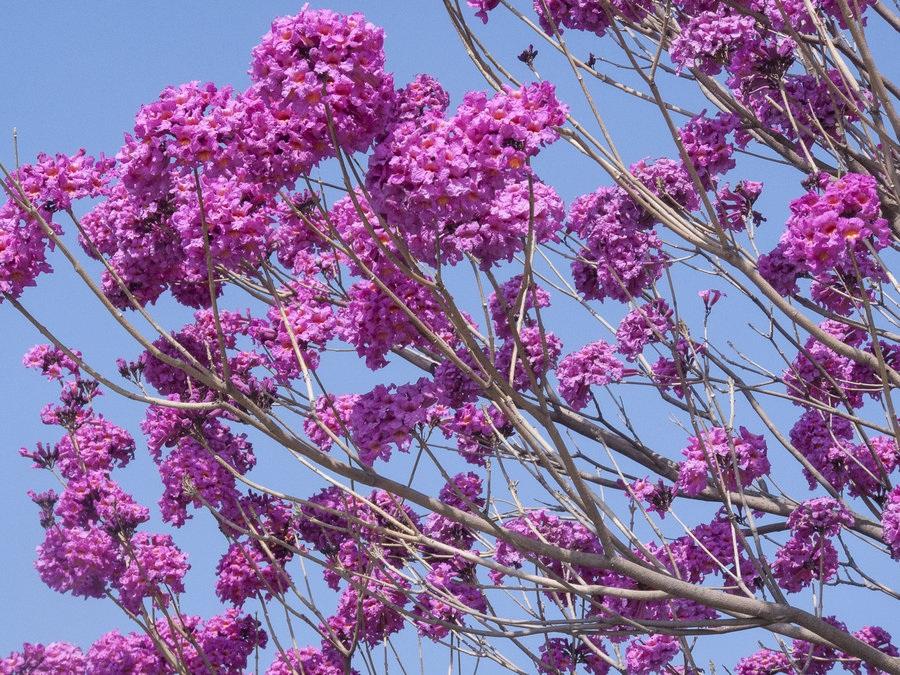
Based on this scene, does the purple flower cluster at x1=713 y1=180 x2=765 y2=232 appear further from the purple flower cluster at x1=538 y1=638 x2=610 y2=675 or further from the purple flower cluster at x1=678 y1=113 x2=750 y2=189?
the purple flower cluster at x1=538 y1=638 x2=610 y2=675

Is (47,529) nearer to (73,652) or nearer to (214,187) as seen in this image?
(73,652)

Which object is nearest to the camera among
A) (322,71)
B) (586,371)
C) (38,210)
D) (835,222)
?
(322,71)

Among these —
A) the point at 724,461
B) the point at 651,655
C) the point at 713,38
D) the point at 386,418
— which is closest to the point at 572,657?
the point at 651,655

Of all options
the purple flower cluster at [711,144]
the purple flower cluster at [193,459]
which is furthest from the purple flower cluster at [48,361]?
the purple flower cluster at [711,144]

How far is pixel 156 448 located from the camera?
6.96 m

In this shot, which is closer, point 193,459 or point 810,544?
point 810,544

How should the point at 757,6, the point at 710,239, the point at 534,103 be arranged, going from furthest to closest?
the point at 757,6
the point at 710,239
the point at 534,103

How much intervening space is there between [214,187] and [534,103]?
1874 millimetres

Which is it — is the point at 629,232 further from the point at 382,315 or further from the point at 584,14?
the point at 382,315

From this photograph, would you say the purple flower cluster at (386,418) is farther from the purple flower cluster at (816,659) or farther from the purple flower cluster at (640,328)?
the purple flower cluster at (816,659)

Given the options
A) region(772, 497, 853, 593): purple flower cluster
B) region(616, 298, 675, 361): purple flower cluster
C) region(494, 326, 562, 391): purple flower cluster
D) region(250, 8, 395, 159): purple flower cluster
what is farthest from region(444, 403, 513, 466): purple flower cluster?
region(250, 8, 395, 159): purple flower cluster

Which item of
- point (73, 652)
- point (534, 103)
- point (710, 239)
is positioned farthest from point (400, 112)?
point (73, 652)

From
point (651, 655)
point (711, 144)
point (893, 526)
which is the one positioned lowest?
point (651, 655)

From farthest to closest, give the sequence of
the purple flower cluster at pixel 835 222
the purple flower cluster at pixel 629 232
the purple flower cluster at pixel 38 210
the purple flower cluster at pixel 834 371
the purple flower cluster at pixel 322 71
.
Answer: the purple flower cluster at pixel 834 371 < the purple flower cluster at pixel 629 232 < the purple flower cluster at pixel 38 210 < the purple flower cluster at pixel 835 222 < the purple flower cluster at pixel 322 71
